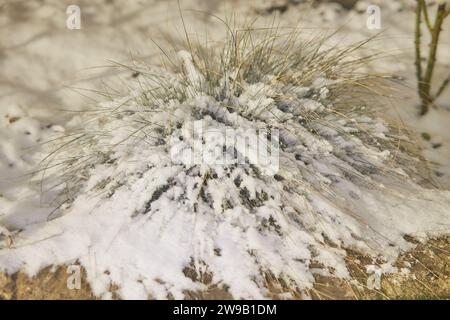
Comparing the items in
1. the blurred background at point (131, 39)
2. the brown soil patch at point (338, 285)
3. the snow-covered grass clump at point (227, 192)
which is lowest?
the brown soil patch at point (338, 285)

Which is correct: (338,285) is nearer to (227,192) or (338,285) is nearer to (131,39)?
(227,192)

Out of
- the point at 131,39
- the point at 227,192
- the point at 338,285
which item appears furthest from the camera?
the point at 131,39

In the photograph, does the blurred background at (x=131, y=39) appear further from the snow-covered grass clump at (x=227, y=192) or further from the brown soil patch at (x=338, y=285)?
the brown soil patch at (x=338, y=285)

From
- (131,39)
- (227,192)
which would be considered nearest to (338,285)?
(227,192)

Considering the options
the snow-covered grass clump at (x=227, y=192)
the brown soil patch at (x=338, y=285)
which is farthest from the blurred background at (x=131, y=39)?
the brown soil patch at (x=338, y=285)

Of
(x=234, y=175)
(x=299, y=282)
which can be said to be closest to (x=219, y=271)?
(x=299, y=282)

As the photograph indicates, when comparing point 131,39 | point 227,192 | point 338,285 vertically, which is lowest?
point 338,285

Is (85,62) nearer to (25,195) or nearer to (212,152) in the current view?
(25,195)
